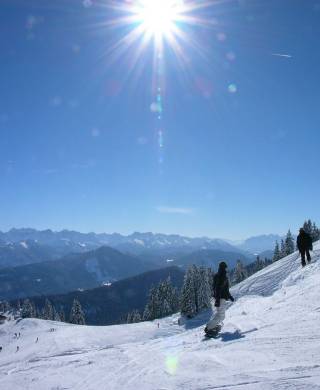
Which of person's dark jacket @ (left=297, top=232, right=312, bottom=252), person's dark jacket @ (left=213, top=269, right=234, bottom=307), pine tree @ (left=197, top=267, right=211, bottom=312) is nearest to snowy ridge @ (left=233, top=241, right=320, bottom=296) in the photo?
person's dark jacket @ (left=297, top=232, right=312, bottom=252)

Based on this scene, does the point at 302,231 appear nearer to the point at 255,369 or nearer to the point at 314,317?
the point at 314,317

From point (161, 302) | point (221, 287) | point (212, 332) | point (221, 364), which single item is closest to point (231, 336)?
point (212, 332)

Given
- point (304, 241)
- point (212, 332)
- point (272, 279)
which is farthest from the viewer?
point (272, 279)

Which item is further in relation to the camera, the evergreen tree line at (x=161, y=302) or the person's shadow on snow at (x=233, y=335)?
the evergreen tree line at (x=161, y=302)

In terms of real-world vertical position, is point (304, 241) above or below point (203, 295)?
above

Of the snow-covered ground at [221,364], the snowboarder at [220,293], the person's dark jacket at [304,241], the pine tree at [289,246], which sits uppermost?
the pine tree at [289,246]

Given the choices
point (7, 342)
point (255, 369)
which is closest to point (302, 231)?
point (255, 369)

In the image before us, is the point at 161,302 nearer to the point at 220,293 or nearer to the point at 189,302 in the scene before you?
the point at 189,302

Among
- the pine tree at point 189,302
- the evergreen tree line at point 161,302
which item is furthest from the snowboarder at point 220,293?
the evergreen tree line at point 161,302

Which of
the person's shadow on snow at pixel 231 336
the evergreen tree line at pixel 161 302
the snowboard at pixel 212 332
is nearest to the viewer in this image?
the person's shadow on snow at pixel 231 336

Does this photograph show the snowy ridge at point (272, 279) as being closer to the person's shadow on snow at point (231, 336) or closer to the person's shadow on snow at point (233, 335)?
the person's shadow on snow at point (233, 335)

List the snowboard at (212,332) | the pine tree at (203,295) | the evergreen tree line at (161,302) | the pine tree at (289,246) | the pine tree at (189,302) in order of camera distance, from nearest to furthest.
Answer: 1. the snowboard at (212,332)
2. the pine tree at (189,302)
3. the pine tree at (203,295)
4. the evergreen tree line at (161,302)
5. the pine tree at (289,246)

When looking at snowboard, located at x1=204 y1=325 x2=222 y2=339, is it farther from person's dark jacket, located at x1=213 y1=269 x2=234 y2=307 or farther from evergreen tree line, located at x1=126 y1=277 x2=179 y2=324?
evergreen tree line, located at x1=126 y1=277 x2=179 y2=324

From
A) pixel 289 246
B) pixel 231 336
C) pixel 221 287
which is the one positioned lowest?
pixel 231 336
